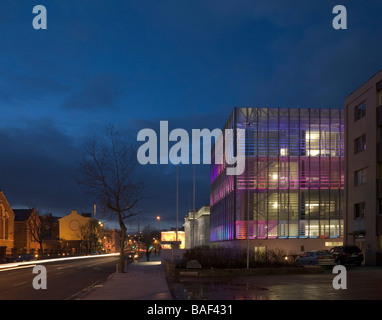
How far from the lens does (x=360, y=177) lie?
46.2 meters

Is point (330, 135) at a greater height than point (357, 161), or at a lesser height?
greater

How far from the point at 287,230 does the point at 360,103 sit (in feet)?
68.4

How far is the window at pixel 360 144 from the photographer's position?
4581cm

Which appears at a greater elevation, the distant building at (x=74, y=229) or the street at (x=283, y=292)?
the street at (x=283, y=292)

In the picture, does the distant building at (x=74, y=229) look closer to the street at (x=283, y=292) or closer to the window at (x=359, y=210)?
the window at (x=359, y=210)

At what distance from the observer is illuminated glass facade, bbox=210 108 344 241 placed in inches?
2405

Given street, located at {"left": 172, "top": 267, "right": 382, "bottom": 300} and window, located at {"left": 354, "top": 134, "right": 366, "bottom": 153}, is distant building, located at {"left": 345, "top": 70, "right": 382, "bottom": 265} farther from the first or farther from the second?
street, located at {"left": 172, "top": 267, "right": 382, "bottom": 300}

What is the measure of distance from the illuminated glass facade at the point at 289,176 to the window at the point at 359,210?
14748 millimetres

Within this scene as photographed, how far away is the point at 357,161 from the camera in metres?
46.3

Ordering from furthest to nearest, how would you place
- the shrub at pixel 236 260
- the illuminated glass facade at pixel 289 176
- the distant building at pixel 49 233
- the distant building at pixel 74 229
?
1. the distant building at pixel 74 229
2. the distant building at pixel 49 233
3. the illuminated glass facade at pixel 289 176
4. the shrub at pixel 236 260

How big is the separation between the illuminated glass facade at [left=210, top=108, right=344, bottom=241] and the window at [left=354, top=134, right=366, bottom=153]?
1489 cm

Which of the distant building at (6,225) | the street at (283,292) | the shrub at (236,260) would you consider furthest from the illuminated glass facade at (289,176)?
the distant building at (6,225)

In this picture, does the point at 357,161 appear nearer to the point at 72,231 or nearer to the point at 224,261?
the point at 224,261

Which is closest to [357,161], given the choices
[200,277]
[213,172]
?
[200,277]
